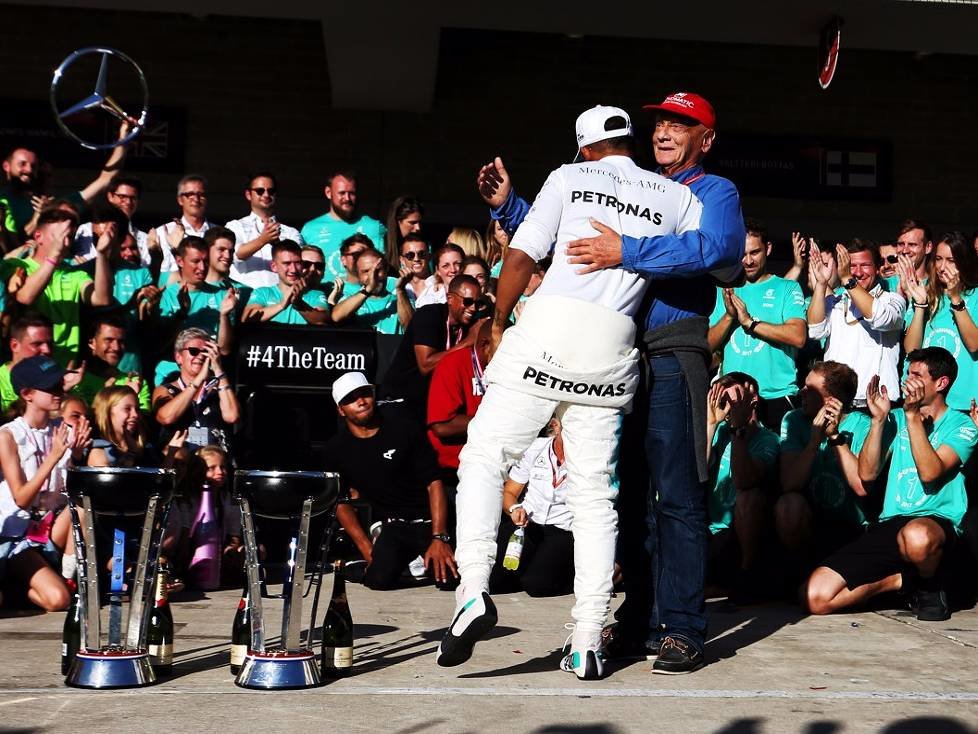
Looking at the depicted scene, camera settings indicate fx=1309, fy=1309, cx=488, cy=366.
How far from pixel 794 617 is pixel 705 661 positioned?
143 cm

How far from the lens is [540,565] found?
7.02m

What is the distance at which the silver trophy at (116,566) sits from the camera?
4312 millimetres

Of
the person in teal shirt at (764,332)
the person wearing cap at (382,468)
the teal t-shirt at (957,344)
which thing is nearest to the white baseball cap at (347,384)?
the person wearing cap at (382,468)

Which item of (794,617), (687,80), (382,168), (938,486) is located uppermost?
(687,80)

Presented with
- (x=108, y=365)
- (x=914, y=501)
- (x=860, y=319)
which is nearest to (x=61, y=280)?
(x=108, y=365)

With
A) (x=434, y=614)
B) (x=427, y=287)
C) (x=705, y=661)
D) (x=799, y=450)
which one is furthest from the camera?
(x=427, y=287)

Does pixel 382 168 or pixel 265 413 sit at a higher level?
pixel 382 168

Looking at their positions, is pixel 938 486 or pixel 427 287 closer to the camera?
pixel 938 486

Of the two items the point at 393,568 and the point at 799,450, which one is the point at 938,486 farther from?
the point at 393,568

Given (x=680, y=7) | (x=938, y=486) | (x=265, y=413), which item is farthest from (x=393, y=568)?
(x=680, y=7)

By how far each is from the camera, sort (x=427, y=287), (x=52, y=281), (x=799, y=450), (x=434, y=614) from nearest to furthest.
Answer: (x=434, y=614) < (x=799, y=450) < (x=52, y=281) < (x=427, y=287)

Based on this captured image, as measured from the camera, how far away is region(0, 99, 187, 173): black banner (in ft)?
43.7

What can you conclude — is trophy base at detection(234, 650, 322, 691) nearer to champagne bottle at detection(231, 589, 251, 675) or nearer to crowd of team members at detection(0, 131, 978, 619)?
champagne bottle at detection(231, 589, 251, 675)

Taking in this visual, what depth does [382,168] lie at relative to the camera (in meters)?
13.7
